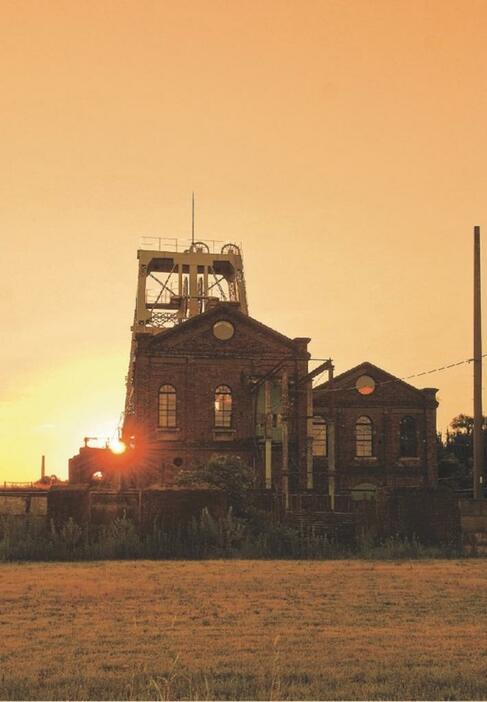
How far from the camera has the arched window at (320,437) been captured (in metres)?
44.3

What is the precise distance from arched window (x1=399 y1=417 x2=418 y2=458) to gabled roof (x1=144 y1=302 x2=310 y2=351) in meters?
7.39

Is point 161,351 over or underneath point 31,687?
over

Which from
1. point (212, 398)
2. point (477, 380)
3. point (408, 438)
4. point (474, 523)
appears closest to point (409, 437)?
point (408, 438)

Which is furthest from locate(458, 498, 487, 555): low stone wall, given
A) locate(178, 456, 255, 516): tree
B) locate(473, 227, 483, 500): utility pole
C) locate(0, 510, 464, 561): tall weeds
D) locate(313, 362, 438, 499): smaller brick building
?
locate(313, 362, 438, 499): smaller brick building

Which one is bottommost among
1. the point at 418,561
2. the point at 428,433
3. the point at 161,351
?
the point at 418,561

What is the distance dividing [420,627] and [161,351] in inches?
1207

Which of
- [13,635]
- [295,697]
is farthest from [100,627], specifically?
[295,697]

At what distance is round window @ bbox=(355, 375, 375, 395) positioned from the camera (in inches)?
1694

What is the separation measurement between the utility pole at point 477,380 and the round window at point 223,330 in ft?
51.9

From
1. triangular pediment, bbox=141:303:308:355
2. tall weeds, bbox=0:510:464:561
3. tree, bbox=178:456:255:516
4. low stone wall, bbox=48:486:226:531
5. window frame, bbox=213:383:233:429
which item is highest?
triangular pediment, bbox=141:303:308:355

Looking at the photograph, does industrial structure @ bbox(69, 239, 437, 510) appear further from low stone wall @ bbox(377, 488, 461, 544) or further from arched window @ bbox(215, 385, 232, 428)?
low stone wall @ bbox(377, 488, 461, 544)

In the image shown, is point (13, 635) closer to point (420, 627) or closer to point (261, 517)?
point (420, 627)

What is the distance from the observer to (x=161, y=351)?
40.0 meters

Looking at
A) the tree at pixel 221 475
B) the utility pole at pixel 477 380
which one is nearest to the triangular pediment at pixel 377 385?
the tree at pixel 221 475
